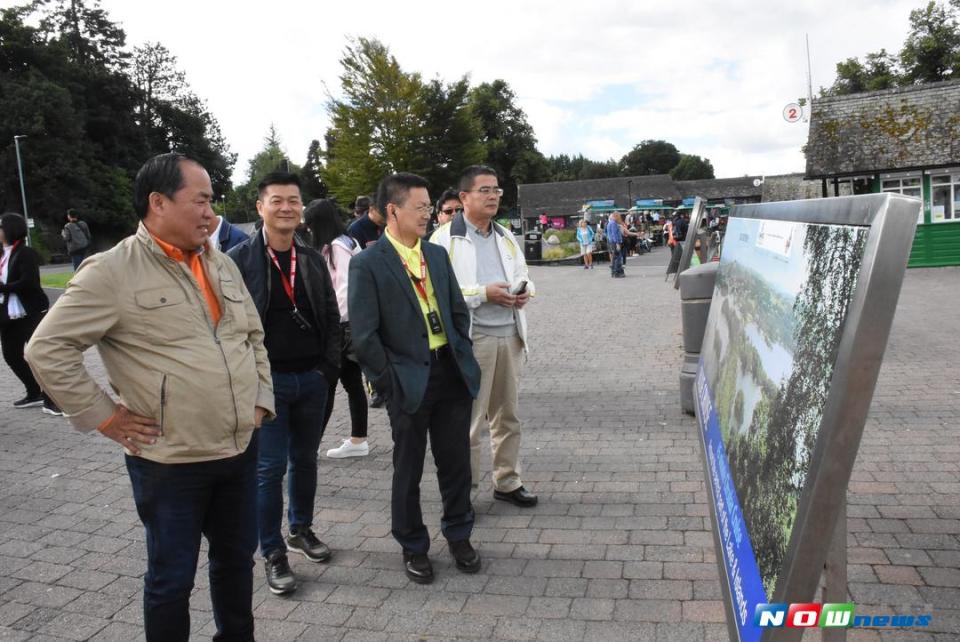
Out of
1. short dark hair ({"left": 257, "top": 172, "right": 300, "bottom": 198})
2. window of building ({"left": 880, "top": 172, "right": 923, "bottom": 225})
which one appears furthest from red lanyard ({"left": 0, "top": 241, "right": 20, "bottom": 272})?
window of building ({"left": 880, "top": 172, "right": 923, "bottom": 225})

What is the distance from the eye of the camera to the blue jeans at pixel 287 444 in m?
3.86

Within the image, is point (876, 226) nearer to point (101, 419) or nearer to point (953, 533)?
point (101, 419)

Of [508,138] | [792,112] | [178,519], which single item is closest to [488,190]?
[178,519]

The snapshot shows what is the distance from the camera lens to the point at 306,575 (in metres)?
3.99

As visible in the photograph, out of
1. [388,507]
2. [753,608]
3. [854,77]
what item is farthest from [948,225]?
[854,77]

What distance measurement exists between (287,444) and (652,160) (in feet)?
491

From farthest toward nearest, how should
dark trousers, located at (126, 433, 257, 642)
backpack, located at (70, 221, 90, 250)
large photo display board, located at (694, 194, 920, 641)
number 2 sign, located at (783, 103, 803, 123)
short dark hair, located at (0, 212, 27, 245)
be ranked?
number 2 sign, located at (783, 103, 803, 123), backpack, located at (70, 221, 90, 250), short dark hair, located at (0, 212, 27, 245), dark trousers, located at (126, 433, 257, 642), large photo display board, located at (694, 194, 920, 641)

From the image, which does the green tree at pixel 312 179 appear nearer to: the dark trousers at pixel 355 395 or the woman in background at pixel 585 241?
the woman in background at pixel 585 241

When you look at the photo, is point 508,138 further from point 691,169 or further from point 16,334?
point 16,334

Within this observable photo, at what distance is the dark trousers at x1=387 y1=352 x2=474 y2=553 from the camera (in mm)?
3873

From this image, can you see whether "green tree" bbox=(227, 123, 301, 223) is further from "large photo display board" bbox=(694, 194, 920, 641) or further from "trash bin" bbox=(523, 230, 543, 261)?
"large photo display board" bbox=(694, 194, 920, 641)

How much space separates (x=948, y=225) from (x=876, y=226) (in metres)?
21.3

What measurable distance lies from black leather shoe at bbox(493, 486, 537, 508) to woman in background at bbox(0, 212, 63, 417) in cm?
526

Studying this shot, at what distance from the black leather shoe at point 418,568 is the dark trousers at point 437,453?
42 millimetres
